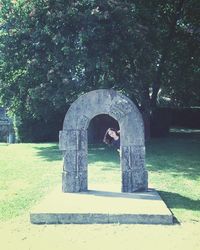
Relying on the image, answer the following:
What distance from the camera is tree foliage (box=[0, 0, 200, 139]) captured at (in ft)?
60.2

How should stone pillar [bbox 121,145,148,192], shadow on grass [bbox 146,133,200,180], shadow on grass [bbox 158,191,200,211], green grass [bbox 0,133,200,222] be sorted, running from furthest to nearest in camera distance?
shadow on grass [bbox 146,133,200,180]
stone pillar [bbox 121,145,148,192]
green grass [bbox 0,133,200,222]
shadow on grass [bbox 158,191,200,211]

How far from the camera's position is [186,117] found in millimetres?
37938

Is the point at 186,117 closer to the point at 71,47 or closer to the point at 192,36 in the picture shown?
the point at 192,36

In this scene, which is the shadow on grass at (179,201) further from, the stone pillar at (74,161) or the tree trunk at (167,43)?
the tree trunk at (167,43)

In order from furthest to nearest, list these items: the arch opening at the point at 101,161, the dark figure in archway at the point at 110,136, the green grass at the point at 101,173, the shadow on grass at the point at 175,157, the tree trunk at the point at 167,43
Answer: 1. the tree trunk at the point at 167,43
2. the shadow on grass at the point at 175,157
3. the dark figure in archway at the point at 110,136
4. the arch opening at the point at 101,161
5. the green grass at the point at 101,173

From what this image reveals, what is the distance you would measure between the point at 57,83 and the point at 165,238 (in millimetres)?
11898

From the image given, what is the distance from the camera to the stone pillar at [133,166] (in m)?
10.7

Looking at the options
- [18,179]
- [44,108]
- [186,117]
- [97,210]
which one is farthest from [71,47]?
[186,117]

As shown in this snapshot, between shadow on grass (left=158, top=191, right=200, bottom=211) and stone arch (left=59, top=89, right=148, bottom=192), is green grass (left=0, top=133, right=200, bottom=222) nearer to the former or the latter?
shadow on grass (left=158, top=191, right=200, bottom=211)

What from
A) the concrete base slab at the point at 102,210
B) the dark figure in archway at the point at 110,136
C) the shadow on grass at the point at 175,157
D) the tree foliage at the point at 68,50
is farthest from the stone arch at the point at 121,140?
the tree foliage at the point at 68,50

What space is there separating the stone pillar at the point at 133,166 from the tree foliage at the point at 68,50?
7954mm

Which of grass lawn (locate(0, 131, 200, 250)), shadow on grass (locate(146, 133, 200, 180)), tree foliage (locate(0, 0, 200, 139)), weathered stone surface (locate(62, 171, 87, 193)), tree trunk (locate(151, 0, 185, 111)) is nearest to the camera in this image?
grass lawn (locate(0, 131, 200, 250))

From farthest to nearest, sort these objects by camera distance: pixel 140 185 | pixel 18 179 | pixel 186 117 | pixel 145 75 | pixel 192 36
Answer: pixel 186 117 → pixel 192 36 → pixel 145 75 → pixel 18 179 → pixel 140 185

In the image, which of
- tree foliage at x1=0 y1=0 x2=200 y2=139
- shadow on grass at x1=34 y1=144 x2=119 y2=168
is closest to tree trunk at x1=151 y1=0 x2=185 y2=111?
tree foliage at x1=0 y1=0 x2=200 y2=139
